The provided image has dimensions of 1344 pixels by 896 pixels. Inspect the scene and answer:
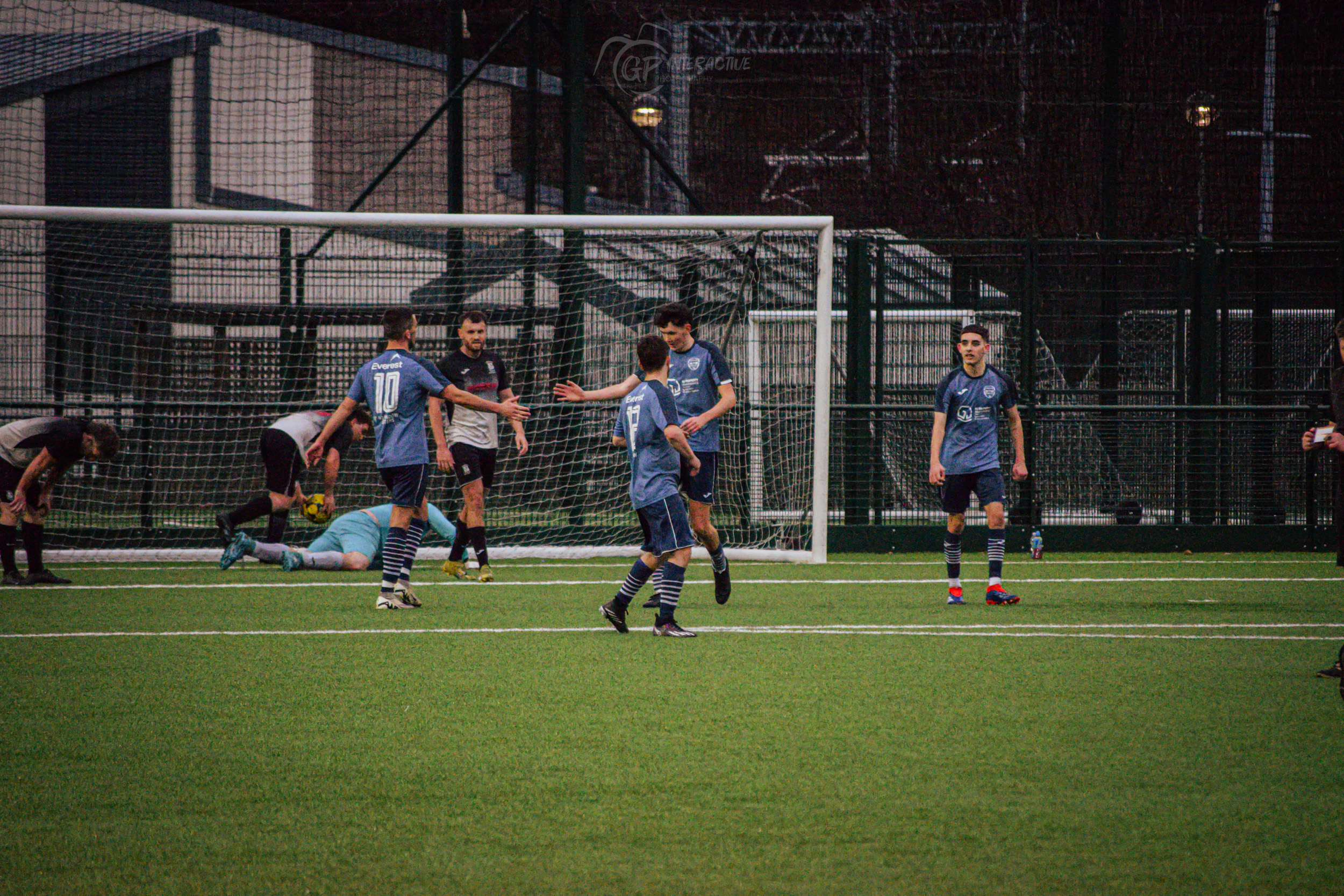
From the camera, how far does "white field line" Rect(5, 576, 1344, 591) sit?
10141 mm

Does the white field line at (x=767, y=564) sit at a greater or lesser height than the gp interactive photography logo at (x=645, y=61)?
lesser

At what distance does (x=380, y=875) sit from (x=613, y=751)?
4.61 ft

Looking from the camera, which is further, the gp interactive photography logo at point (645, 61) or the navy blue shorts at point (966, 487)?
the gp interactive photography logo at point (645, 61)

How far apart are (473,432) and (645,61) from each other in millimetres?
8344

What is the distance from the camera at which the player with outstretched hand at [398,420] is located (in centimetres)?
859

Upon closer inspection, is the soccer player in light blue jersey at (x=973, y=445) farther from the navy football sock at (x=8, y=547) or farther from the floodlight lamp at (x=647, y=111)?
the floodlight lamp at (x=647, y=111)

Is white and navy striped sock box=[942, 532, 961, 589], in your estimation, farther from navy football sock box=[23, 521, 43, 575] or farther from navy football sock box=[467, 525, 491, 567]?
navy football sock box=[23, 521, 43, 575]

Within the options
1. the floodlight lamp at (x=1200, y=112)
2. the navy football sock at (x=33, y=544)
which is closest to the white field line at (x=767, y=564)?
the navy football sock at (x=33, y=544)

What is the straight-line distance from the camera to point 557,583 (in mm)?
10602

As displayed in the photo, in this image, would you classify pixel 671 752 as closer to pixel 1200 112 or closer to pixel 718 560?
pixel 718 560

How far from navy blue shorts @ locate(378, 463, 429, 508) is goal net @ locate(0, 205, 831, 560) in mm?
3769

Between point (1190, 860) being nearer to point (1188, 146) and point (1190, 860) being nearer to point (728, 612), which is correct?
point (728, 612)

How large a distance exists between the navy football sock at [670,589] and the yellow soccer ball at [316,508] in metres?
4.66

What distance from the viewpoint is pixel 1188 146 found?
17391mm
